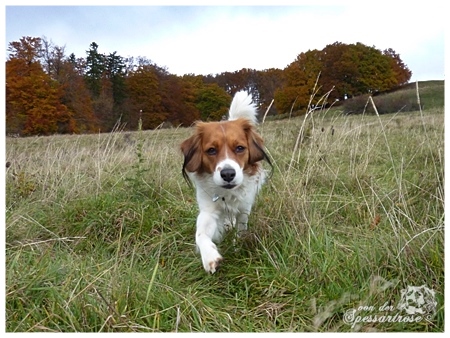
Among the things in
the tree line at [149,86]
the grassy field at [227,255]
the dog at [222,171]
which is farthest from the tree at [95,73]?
the dog at [222,171]

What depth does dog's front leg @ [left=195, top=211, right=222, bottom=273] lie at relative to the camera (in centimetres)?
227

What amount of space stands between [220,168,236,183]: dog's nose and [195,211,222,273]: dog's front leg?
41 centimetres

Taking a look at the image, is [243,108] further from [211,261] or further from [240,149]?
[211,261]

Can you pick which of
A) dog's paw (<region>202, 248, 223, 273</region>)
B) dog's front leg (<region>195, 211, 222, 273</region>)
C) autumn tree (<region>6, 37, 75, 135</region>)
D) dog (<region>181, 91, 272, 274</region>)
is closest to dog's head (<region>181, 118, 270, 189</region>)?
dog (<region>181, 91, 272, 274</region>)

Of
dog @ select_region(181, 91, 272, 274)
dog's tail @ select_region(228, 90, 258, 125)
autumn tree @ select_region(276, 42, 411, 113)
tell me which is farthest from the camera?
autumn tree @ select_region(276, 42, 411, 113)

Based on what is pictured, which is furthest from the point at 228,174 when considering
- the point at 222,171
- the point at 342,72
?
the point at 342,72

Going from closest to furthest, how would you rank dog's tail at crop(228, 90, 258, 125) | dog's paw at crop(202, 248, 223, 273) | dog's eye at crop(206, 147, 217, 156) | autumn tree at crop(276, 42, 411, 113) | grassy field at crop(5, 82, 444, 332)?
grassy field at crop(5, 82, 444, 332), dog's paw at crop(202, 248, 223, 273), dog's eye at crop(206, 147, 217, 156), dog's tail at crop(228, 90, 258, 125), autumn tree at crop(276, 42, 411, 113)

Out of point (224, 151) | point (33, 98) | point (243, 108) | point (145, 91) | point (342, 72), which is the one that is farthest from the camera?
point (342, 72)

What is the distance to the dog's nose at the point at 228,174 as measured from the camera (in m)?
2.49

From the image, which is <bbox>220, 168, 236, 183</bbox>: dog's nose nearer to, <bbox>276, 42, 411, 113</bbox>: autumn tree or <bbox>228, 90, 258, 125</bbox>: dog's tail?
<bbox>228, 90, 258, 125</bbox>: dog's tail

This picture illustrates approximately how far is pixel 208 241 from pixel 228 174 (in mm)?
454

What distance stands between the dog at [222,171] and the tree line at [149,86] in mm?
1736

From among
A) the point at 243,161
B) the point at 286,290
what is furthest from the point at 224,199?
the point at 286,290

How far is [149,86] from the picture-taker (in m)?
6.61
